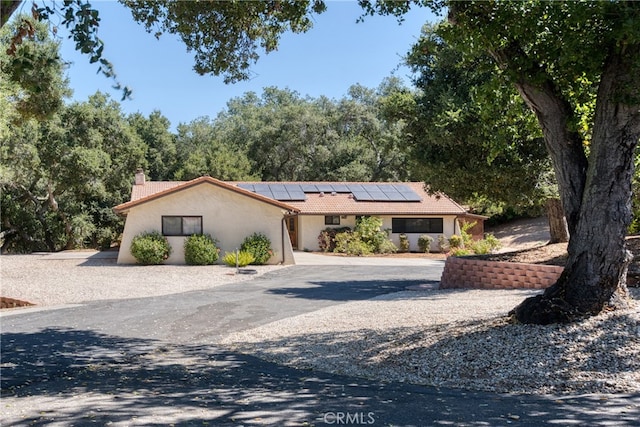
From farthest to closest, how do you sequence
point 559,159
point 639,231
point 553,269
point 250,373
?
1. point 639,231
2. point 553,269
3. point 559,159
4. point 250,373

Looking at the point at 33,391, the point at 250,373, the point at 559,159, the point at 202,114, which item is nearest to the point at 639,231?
the point at 559,159

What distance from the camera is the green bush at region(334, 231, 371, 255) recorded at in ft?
99.0

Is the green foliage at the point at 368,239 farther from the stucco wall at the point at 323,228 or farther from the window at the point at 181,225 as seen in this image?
the window at the point at 181,225

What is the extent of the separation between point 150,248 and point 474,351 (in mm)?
18801

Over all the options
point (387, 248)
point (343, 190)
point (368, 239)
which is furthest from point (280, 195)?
point (387, 248)

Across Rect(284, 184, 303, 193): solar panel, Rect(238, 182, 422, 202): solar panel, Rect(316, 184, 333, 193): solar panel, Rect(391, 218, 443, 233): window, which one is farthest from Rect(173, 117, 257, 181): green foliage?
Rect(391, 218, 443, 233): window

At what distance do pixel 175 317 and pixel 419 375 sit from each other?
275 inches

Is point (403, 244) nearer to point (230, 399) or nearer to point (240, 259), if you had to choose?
point (240, 259)

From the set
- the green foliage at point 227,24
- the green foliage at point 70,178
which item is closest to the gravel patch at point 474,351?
the green foliage at point 227,24

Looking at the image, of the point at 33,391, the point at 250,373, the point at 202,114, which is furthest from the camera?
the point at 202,114

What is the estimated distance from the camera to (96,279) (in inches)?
787

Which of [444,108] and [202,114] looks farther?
[202,114]

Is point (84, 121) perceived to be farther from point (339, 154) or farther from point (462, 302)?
point (462, 302)

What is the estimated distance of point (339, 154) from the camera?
45906 mm
